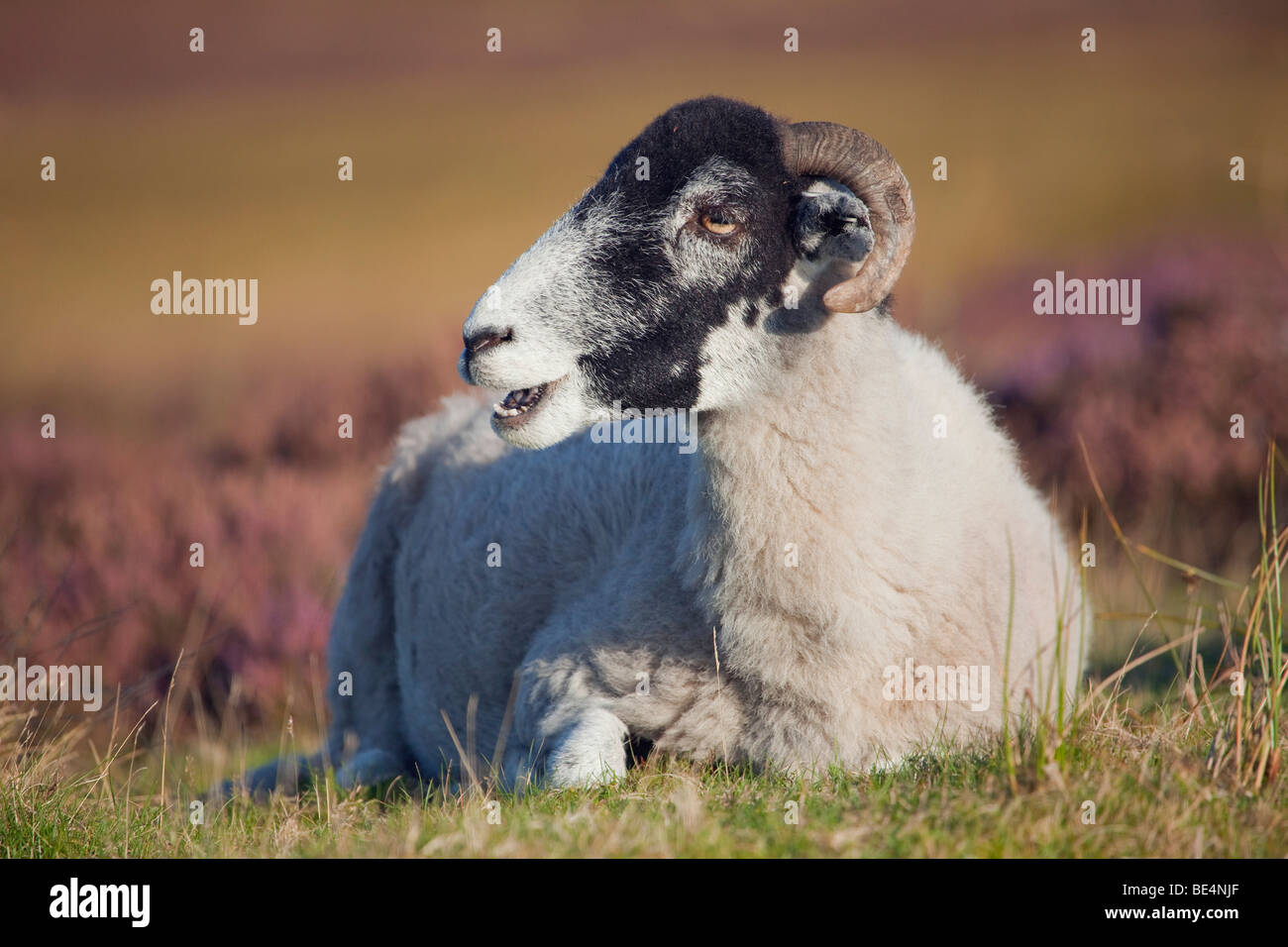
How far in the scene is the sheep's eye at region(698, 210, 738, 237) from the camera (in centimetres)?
387

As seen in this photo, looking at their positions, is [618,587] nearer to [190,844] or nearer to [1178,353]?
[190,844]

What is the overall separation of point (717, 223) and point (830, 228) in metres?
0.39

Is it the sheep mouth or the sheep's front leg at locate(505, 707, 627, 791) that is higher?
the sheep mouth

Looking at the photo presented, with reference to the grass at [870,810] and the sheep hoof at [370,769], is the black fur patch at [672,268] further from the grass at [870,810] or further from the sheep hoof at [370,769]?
the sheep hoof at [370,769]

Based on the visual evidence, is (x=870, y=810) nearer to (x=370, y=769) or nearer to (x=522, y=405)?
(x=522, y=405)

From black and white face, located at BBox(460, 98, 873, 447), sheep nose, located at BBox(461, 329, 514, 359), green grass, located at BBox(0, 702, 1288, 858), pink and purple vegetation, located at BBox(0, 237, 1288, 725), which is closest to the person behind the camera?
green grass, located at BBox(0, 702, 1288, 858)

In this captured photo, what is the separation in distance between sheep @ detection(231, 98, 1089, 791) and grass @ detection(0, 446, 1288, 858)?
261mm

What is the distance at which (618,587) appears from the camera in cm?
478

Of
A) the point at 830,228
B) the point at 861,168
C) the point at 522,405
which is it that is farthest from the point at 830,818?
the point at 861,168

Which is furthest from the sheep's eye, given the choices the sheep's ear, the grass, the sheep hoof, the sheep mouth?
the sheep hoof

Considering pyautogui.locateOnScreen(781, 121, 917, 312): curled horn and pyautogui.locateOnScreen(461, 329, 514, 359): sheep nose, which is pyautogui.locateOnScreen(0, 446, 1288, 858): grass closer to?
pyautogui.locateOnScreen(461, 329, 514, 359): sheep nose

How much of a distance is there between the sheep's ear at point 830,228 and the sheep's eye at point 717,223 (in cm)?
23
